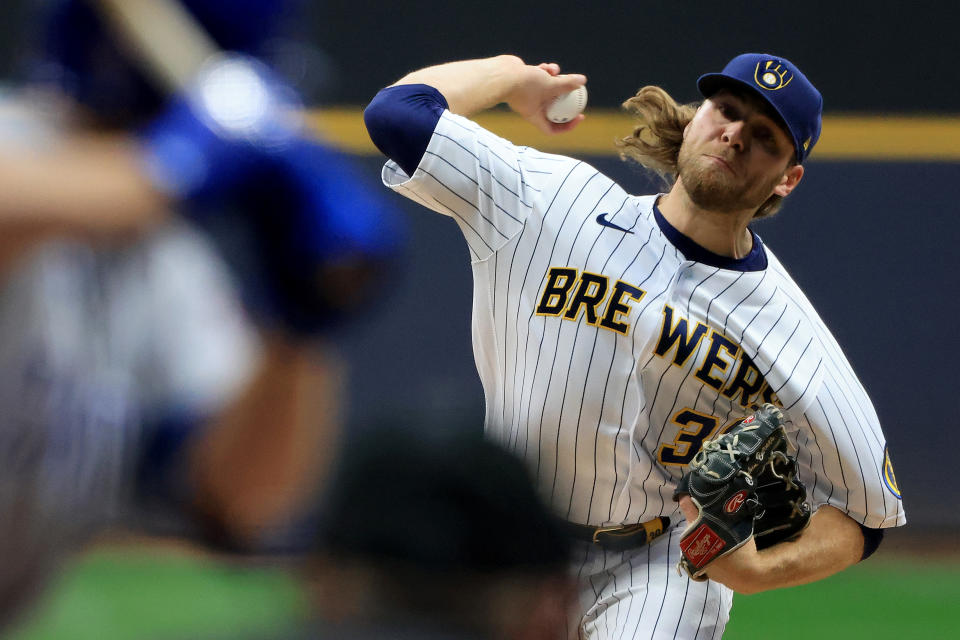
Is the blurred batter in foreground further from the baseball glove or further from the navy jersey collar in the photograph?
the navy jersey collar

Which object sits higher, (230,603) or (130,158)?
(130,158)

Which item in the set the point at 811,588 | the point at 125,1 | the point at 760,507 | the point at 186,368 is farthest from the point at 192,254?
the point at 811,588

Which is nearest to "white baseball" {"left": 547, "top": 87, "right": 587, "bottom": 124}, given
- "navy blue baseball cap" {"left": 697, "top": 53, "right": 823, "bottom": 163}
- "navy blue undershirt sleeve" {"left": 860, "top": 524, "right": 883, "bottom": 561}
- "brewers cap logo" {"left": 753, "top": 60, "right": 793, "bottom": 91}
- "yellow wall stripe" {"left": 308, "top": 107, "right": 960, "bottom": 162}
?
"navy blue baseball cap" {"left": 697, "top": 53, "right": 823, "bottom": 163}

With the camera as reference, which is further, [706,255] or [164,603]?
[706,255]

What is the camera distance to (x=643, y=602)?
250 cm

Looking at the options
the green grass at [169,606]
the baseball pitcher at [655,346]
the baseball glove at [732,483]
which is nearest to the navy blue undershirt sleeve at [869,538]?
the baseball pitcher at [655,346]

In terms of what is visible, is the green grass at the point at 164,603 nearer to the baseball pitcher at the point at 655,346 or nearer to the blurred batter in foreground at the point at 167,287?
the blurred batter in foreground at the point at 167,287

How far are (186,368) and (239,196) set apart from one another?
0.34 metres

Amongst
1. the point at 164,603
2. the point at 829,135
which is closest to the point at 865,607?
the point at 829,135

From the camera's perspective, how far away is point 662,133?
286 cm

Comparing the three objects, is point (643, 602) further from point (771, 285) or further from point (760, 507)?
point (771, 285)

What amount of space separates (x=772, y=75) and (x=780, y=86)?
33 millimetres

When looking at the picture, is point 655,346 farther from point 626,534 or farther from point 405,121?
point 405,121

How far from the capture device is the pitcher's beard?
254 cm
